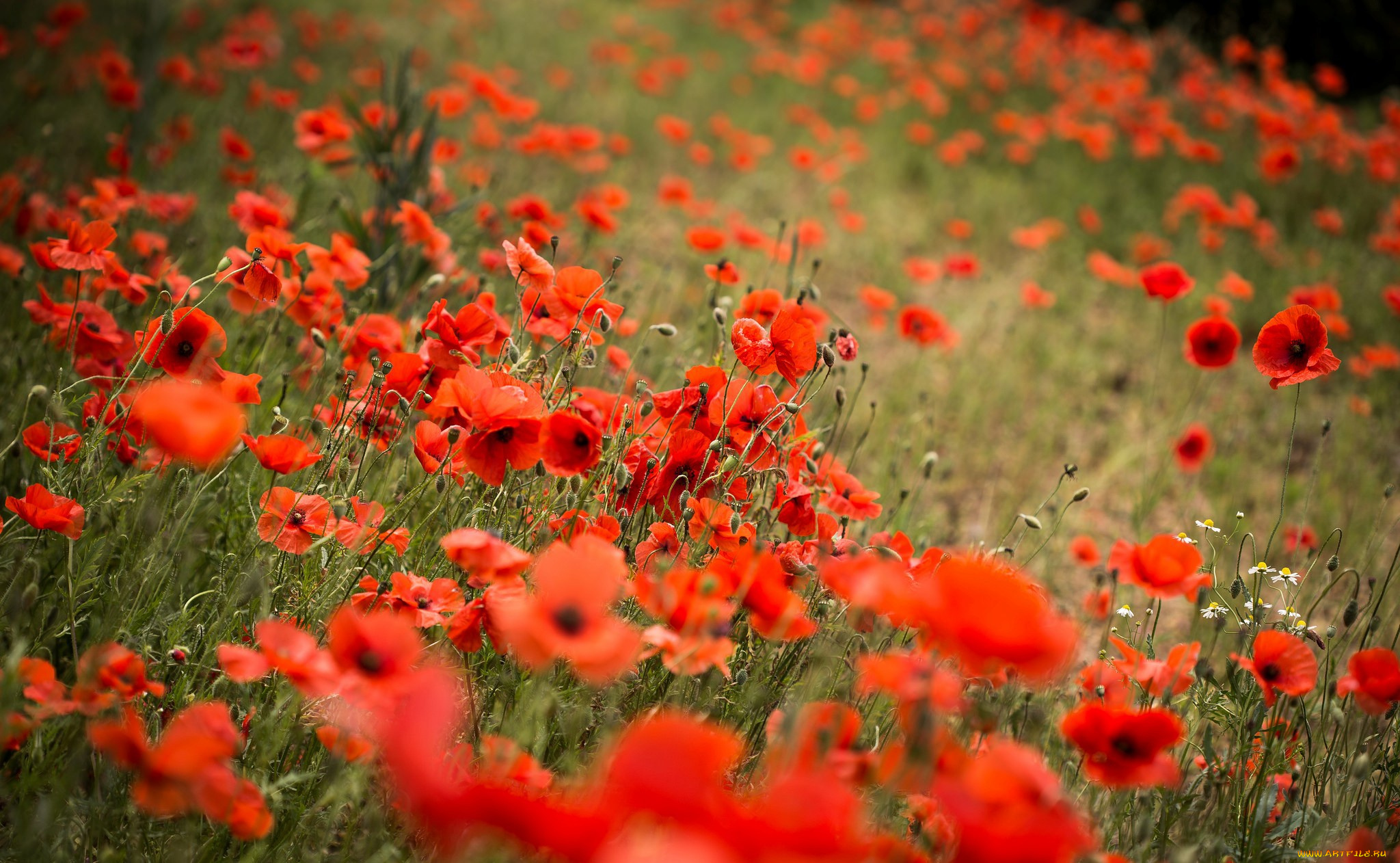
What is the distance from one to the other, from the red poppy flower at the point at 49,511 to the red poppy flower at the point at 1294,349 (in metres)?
2.20

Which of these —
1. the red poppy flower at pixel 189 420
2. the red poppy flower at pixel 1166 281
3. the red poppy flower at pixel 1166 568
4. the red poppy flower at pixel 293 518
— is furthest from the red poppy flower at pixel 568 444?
the red poppy flower at pixel 1166 281

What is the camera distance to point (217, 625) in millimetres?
1474

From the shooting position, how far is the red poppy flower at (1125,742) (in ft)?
3.91

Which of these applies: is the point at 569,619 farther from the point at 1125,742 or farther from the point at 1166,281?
the point at 1166,281

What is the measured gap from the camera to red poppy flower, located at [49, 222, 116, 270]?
177 cm

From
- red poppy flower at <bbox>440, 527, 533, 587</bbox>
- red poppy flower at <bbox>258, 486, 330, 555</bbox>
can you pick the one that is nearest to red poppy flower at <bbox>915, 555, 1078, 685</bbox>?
red poppy flower at <bbox>440, 527, 533, 587</bbox>

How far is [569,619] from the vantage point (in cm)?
96

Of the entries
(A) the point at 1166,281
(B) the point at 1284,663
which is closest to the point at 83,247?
(B) the point at 1284,663

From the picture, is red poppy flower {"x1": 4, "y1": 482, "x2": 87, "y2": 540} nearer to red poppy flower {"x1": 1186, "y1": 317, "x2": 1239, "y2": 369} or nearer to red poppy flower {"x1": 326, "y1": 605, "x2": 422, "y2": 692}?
red poppy flower {"x1": 326, "y1": 605, "x2": 422, "y2": 692}

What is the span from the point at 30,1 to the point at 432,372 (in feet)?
17.8

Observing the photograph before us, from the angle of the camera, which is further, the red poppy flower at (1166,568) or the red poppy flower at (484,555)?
the red poppy flower at (1166,568)

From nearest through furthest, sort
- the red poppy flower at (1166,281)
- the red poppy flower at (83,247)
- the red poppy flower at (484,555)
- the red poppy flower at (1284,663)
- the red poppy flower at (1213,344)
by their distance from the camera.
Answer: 1. the red poppy flower at (484,555)
2. the red poppy flower at (1284,663)
3. the red poppy flower at (83,247)
4. the red poppy flower at (1213,344)
5. the red poppy flower at (1166,281)

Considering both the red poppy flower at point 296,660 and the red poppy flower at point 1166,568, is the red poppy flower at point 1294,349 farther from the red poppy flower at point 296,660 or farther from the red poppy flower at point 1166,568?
the red poppy flower at point 296,660

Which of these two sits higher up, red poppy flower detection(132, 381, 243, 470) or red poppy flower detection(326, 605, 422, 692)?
red poppy flower detection(132, 381, 243, 470)
